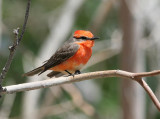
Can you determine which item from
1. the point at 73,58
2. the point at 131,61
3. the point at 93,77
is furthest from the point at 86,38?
the point at 131,61

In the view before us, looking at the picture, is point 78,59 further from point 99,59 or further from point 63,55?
point 99,59

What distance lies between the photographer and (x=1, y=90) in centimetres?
266

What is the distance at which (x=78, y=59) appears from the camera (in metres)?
4.27

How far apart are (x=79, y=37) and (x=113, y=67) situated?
3.29m

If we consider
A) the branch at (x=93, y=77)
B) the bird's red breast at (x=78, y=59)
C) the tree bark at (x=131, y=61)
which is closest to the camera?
the branch at (x=93, y=77)

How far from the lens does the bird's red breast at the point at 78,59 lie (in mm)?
4254

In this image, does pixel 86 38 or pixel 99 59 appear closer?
pixel 86 38

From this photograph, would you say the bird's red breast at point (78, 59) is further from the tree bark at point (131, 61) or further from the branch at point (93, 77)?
the tree bark at point (131, 61)

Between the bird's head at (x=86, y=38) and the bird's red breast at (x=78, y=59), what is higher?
the bird's head at (x=86, y=38)

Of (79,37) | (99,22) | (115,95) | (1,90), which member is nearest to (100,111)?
(115,95)

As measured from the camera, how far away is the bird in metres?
4.26

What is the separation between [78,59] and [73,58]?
83 mm

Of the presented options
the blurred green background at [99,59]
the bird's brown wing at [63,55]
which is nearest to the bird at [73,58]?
the bird's brown wing at [63,55]

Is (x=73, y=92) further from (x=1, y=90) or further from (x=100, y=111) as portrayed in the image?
(x=1, y=90)
